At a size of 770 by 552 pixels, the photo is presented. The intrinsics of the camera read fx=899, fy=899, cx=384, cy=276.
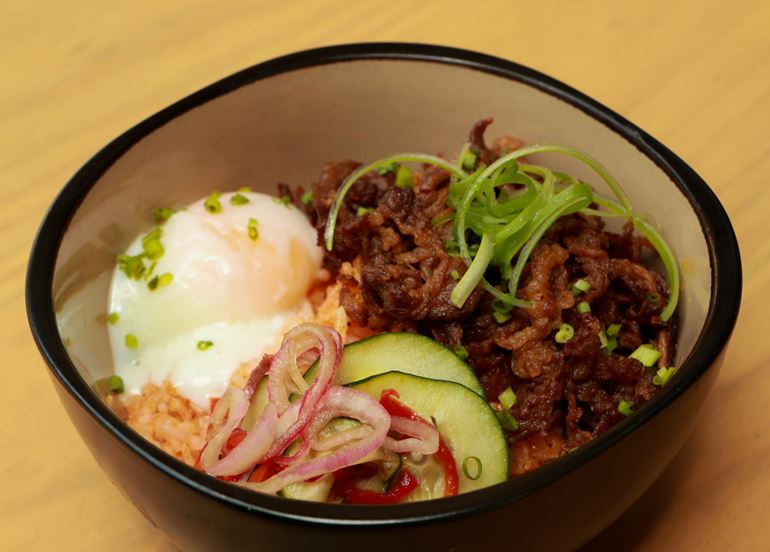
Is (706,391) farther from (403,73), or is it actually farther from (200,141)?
(200,141)

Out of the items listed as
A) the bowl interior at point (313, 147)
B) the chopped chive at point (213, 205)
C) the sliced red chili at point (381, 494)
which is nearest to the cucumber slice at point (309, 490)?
the sliced red chili at point (381, 494)

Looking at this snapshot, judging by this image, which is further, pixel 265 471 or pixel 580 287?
pixel 580 287

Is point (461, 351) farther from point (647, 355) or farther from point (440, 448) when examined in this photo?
point (647, 355)

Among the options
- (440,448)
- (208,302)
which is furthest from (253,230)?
(440,448)

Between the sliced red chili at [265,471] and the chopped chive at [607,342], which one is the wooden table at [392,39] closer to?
the chopped chive at [607,342]

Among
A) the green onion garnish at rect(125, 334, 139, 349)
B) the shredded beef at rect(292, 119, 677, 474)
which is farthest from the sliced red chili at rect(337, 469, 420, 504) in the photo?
the green onion garnish at rect(125, 334, 139, 349)

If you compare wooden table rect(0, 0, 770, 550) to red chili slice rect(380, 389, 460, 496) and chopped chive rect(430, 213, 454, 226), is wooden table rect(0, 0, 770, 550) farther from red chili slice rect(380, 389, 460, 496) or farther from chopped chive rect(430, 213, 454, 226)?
chopped chive rect(430, 213, 454, 226)
